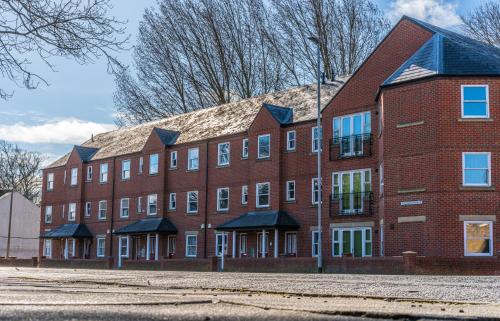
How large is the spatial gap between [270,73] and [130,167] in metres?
15.0

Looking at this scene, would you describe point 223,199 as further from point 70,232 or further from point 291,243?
point 70,232

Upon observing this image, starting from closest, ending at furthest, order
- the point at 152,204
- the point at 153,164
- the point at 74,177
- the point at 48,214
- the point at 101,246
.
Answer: the point at 152,204, the point at 153,164, the point at 101,246, the point at 74,177, the point at 48,214

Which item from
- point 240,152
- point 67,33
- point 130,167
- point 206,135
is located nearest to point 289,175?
point 240,152

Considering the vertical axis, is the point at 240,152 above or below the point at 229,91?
below

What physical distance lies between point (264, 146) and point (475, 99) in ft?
43.9

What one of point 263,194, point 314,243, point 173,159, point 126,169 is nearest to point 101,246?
point 126,169

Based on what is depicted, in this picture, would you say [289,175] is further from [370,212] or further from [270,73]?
[270,73]

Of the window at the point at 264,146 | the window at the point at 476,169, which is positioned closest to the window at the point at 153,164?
the window at the point at 264,146


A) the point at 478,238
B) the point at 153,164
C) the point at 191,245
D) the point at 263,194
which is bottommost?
the point at 191,245

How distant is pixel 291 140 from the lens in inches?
1556

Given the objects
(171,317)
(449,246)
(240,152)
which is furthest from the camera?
(240,152)

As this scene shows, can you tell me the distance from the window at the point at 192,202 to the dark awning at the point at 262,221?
4361 millimetres

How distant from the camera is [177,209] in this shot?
46.3 meters

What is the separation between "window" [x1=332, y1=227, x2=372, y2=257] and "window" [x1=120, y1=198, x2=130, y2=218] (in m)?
19.4
